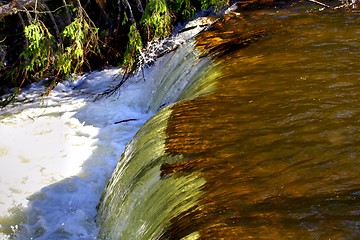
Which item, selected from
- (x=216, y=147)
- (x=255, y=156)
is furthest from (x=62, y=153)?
(x=255, y=156)

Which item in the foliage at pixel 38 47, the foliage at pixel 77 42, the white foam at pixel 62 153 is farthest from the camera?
the foliage at pixel 77 42

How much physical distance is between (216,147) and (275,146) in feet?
1.33

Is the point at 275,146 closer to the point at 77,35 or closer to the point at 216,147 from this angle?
the point at 216,147

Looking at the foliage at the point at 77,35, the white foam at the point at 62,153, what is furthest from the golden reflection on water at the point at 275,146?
the foliage at the point at 77,35

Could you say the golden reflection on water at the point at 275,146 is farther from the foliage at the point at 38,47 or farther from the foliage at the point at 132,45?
the foliage at the point at 38,47

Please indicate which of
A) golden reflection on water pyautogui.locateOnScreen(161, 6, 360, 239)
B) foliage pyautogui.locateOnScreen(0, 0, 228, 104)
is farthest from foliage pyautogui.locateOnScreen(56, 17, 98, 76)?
golden reflection on water pyautogui.locateOnScreen(161, 6, 360, 239)

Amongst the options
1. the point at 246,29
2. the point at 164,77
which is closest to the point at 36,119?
the point at 164,77

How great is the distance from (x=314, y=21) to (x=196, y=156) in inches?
136

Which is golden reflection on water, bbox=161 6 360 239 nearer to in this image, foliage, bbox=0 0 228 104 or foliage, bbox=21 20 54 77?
foliage, bbox=0 0 228 104

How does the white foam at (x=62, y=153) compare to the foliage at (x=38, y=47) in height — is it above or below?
below

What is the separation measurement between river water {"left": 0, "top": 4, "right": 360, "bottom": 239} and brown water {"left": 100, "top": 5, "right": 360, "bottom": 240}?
0.04ft

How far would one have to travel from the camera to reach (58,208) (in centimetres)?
484

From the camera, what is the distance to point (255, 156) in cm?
336

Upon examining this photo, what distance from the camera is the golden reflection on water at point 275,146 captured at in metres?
2.72
